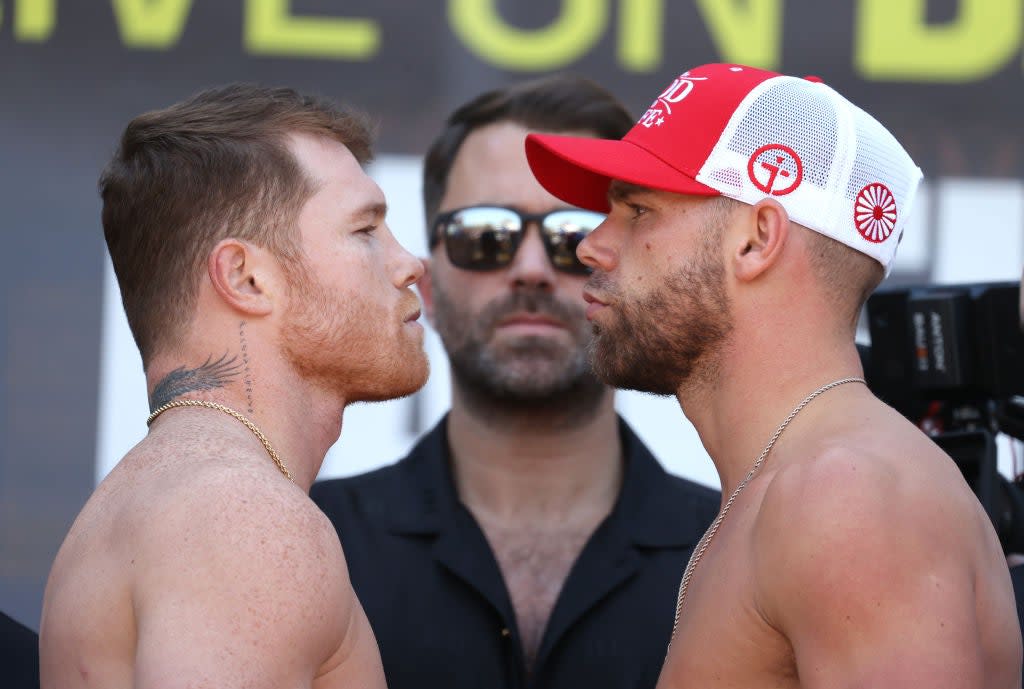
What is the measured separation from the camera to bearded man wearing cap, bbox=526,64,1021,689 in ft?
5.67

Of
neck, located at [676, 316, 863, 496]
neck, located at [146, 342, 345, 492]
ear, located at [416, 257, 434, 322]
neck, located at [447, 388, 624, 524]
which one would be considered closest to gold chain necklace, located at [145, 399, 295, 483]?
neck, located at [146, 342, 345, 492]

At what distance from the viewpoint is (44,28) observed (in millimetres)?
4094

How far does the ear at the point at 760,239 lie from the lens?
84.5 inches

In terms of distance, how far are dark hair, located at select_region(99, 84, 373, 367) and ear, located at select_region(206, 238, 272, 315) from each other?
3 centimetres

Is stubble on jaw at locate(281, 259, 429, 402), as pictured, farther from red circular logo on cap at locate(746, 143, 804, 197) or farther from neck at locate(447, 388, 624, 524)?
neck at locate(447, 388, 624, 524)

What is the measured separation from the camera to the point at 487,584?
112 inches

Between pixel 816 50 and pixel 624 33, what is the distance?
0.62 m

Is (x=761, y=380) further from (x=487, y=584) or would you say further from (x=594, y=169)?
(x=487, y=584)

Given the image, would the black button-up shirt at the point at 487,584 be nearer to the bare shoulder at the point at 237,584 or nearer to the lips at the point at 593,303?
the lips at the point at 593,303

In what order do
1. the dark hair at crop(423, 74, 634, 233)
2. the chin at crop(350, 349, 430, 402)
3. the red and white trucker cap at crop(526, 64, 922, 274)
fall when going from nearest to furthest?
the red and white trucker cap at crop(526, 64, 922, 274), the chin at crop(350, 349, 430, 402), the dark hair at crop(423, 74, 634, 233)

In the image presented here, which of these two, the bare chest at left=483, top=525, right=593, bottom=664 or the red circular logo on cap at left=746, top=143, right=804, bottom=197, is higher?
the red circular logo on cap at left=746, top=143, right=804, bottom=197

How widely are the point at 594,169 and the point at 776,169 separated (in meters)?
0.31

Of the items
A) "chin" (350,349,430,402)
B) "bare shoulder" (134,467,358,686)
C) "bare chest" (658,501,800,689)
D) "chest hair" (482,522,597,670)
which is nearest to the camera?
"bare shoulder" (134,467,358,686)

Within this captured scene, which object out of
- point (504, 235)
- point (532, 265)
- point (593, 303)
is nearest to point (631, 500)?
point (532, 265)
